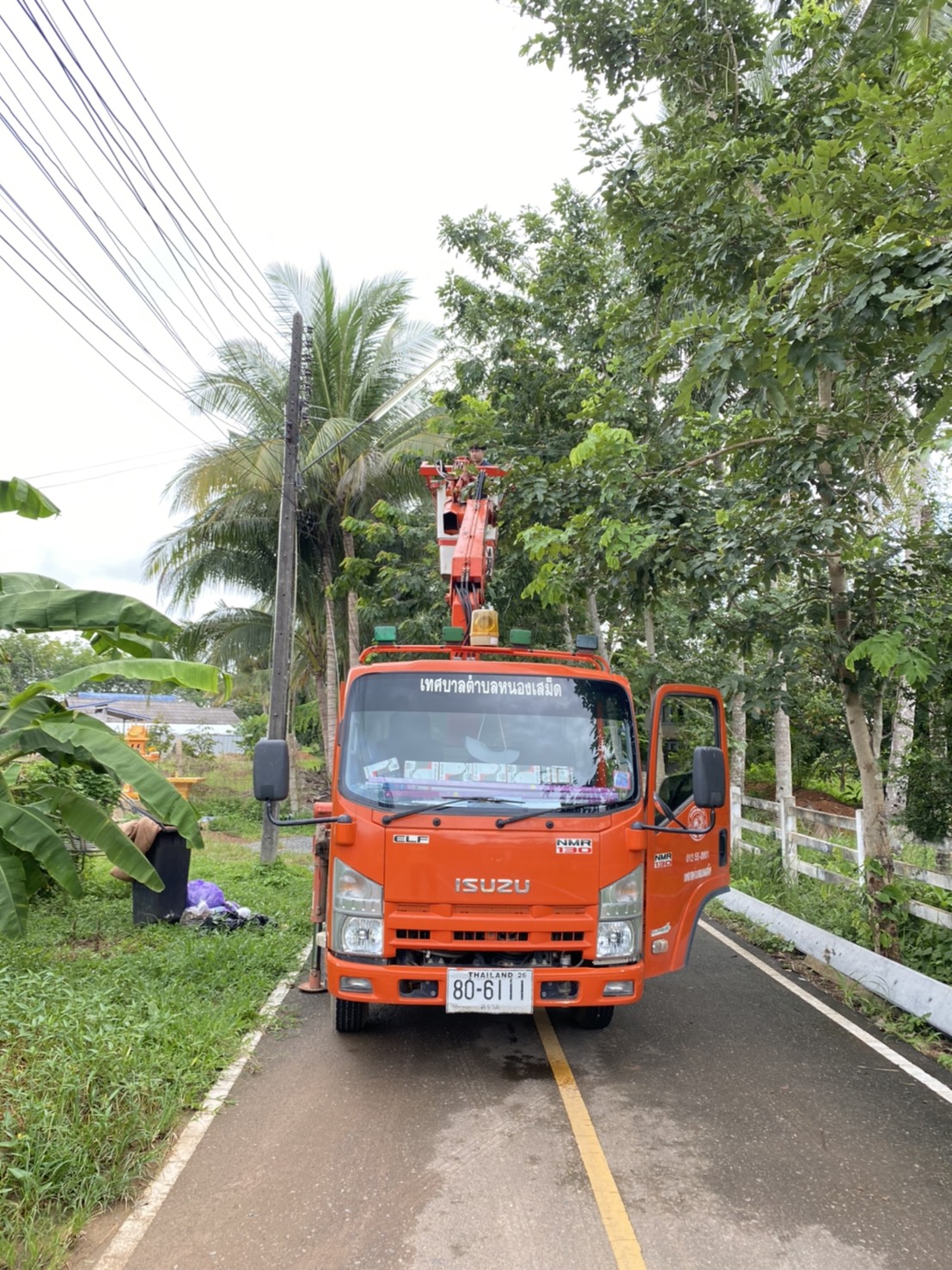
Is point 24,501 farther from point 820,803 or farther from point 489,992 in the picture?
point 820,803

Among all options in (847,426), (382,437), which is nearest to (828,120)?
(847,426)

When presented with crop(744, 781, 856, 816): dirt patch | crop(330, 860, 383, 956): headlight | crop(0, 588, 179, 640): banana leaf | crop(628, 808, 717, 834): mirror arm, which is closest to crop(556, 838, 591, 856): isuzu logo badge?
crop(628, 808, 717, 834): mirror arm

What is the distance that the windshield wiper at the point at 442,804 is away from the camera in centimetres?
482

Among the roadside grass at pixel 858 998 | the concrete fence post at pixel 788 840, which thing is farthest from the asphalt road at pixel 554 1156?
the concrete fence post at pixel 788 840

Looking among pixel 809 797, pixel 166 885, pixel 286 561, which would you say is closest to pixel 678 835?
pixel 166 885

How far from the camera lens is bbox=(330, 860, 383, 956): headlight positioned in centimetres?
Answer: 476

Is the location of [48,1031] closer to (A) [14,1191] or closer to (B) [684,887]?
(A) [14,1191]

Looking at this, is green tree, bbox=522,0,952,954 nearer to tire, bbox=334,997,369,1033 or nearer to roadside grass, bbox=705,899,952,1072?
roadside grass, bbox=705,899,952,1072

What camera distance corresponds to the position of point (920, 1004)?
5949mm

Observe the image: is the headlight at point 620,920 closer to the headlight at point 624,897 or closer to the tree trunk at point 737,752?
the headlight at point 624,897

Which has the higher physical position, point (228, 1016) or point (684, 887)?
point (684, 887)

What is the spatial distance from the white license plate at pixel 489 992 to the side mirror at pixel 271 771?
1.37 metres

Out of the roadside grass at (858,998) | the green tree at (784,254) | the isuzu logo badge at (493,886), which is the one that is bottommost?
the roadside grass at (858,998)

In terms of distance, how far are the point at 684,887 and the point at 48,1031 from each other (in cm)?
370
